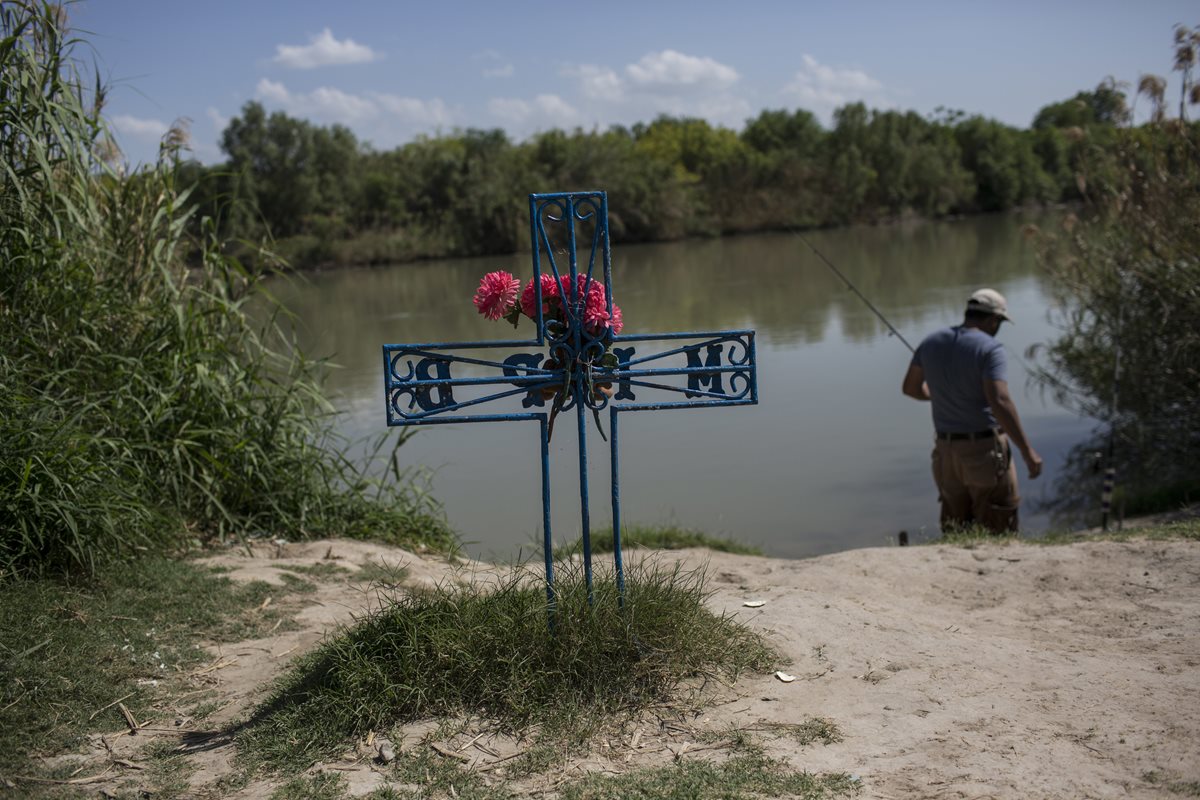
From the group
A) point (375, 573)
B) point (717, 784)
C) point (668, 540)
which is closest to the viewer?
point (717, 784)

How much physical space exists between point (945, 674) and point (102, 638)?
3.20 m

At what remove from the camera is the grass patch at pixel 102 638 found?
11.2ft

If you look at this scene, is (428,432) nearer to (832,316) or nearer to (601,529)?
(601,529)

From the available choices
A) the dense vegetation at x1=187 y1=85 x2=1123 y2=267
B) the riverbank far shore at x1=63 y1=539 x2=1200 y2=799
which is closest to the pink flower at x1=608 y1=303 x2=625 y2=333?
the riverbank far shore at x1=63 y1=539 x2=1200 y2=799

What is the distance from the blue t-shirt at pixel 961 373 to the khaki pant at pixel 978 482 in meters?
0.11

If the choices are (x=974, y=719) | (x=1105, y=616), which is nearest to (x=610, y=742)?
(x=974, y=719)

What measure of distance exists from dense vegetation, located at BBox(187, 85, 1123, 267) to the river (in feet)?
58.7

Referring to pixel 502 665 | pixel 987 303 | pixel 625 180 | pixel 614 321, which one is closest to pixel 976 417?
pixel 987 303

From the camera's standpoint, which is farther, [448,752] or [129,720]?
[129,720]

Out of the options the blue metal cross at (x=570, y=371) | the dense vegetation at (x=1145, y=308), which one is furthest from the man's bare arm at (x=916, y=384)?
the blue metal cross at (x=570, y=371)

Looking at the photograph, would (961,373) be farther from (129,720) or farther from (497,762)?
(129,720)

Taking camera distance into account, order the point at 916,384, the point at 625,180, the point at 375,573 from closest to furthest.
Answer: the point at 375,573
the point at 916,384
the point at 625,180

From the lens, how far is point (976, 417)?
18.9ft

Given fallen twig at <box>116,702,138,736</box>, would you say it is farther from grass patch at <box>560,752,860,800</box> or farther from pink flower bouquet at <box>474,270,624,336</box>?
pink flower bouquet at <box>474,270,624,336</box>
